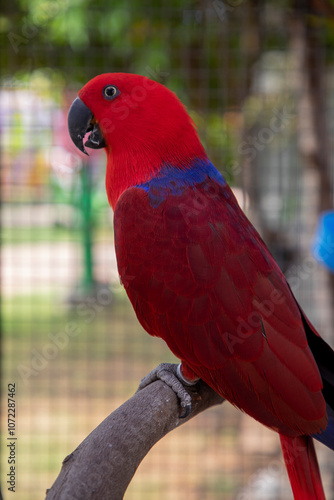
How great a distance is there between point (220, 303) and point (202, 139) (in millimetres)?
1526

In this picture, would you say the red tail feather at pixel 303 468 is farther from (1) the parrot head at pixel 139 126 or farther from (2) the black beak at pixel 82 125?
(2) the black beak at pixel 82 125

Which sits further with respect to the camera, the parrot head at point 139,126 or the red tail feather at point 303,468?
the parrot head at point 139,126

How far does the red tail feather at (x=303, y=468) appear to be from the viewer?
86cm

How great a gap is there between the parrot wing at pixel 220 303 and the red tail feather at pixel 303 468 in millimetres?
32

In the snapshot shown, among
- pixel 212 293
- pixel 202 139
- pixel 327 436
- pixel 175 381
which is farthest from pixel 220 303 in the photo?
pixel 202 139

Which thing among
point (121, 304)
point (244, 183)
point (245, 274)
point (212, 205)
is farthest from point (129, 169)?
point (121, 304)

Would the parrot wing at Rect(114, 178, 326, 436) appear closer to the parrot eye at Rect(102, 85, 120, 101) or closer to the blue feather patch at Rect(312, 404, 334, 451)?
the blue feather patch at Rect(312, 404, 334, 451)

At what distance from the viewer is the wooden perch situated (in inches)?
25.1

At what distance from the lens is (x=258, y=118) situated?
2385 millimetres
